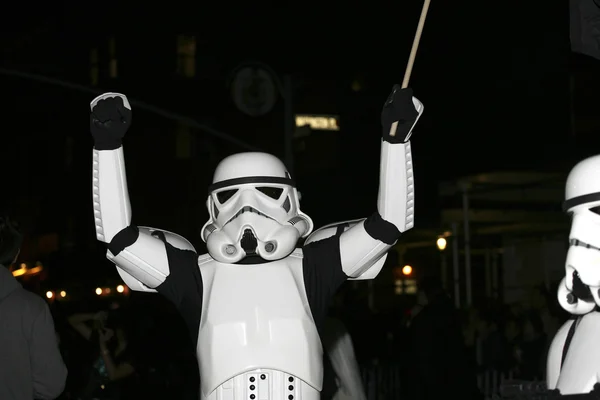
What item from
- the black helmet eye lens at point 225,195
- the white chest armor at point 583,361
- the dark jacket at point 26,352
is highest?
the black helmet eye lens at point 225,195

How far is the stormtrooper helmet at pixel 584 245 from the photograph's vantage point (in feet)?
14.0

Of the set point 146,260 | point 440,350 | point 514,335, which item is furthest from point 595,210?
point 514,335

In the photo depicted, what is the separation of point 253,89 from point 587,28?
12.3 metres

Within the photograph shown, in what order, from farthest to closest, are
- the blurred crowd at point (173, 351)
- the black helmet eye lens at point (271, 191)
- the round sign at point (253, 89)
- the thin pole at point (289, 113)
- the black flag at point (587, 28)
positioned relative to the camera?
1. the round sign at point (253, 89)
2. the thin pole at point (289, 113)
3. the blurred crowd at point (173, 351)
4. the black helmet eye lens at point (271, 191)
5. the black flag at point (587, 28)

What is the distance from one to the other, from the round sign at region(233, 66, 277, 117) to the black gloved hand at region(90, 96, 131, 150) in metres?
11.3

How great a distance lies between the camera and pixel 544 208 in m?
17.0

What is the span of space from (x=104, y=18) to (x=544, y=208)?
1559 centimetres

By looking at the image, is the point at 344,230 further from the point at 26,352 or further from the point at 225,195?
the point at 26,352

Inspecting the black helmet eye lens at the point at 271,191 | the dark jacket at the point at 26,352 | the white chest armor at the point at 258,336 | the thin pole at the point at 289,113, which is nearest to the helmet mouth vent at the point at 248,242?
the white chest armor at the point at 258,336

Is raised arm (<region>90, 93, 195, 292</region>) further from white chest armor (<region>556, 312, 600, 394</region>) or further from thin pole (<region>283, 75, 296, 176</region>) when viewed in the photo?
thin pole (<region>283, 75, 296, 176</region>)

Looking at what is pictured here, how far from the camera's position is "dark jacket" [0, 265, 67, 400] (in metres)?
5.72

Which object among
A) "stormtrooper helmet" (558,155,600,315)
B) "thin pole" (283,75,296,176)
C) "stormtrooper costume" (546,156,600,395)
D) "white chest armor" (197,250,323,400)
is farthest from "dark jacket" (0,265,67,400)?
"thin pole" (283,75,296,176)

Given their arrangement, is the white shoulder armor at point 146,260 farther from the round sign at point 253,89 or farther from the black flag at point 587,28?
the round sign at point 253,89

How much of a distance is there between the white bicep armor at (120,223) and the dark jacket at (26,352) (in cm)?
51
